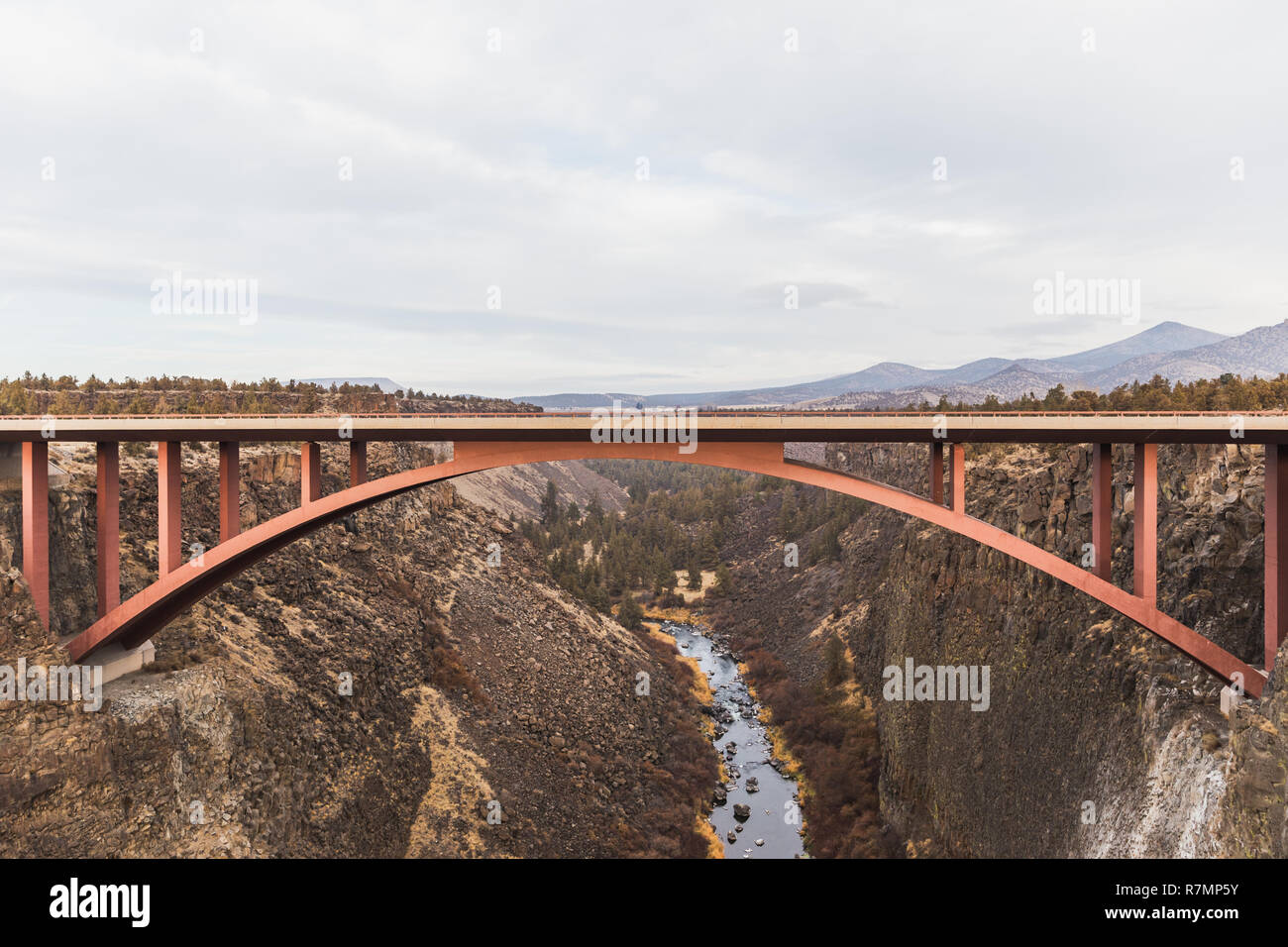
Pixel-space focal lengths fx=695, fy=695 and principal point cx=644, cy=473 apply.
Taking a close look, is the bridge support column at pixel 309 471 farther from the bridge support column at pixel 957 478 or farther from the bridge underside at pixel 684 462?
the bridge support column at pixel 957 478

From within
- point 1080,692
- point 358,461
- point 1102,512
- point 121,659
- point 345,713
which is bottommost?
point 345,713

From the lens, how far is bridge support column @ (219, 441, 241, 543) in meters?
16.4

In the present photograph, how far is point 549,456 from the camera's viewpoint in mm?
16641

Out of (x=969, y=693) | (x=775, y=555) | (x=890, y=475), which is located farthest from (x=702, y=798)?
(x=775, y=555)

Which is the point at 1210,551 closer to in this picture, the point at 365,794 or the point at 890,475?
the point at 365,794

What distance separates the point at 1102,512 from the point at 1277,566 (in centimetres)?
290

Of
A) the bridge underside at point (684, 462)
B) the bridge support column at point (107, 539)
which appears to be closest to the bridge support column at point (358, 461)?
the bridge underside at point (684, 462)

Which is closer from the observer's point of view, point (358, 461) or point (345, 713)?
Result: point (358, 461)

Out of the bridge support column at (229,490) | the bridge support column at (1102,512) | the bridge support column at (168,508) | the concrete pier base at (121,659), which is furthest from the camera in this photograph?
the concrete pier base at (121,659)

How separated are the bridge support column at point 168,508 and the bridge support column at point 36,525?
2.24m

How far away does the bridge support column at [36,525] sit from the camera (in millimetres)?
15297
